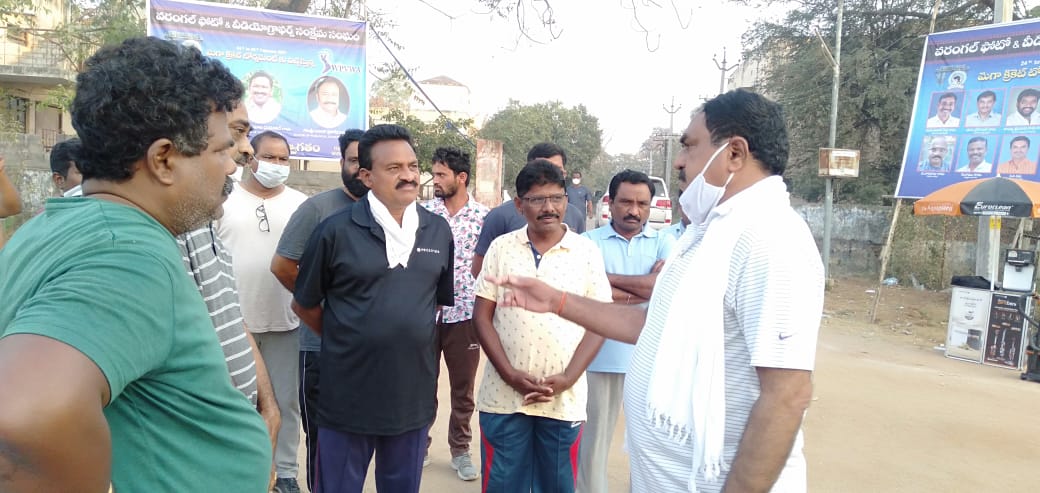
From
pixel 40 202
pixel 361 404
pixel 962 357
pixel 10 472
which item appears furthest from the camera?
pixel 40 202

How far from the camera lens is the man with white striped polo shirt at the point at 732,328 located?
1.65m

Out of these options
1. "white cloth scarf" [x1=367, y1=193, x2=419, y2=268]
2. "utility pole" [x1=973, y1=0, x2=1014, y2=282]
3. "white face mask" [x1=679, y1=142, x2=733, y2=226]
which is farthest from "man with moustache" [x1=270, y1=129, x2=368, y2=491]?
"utility pole" [x1=973, y1=0, x2=1014, y2=282]

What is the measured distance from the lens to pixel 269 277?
3.83m

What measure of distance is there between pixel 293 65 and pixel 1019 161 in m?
9.27

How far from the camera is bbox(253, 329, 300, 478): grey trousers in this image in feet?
12.7

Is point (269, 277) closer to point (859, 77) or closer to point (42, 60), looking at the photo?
point (859, 77)

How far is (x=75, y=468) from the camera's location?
998 millimetres

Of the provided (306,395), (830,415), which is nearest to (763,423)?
(306,395)

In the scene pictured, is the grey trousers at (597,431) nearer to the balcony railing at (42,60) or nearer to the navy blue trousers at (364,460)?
the navy blue trousers at (364,460)

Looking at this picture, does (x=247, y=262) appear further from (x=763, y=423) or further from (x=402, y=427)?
(x=763, y=423)

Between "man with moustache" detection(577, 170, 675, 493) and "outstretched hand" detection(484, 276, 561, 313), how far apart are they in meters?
1.07

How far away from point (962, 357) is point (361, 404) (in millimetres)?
8144

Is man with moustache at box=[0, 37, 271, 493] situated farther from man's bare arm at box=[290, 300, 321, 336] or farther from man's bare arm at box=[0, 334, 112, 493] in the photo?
man's bare arm at box=[290, 300, 321, 336]

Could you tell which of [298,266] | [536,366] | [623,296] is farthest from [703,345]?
[298,266]
